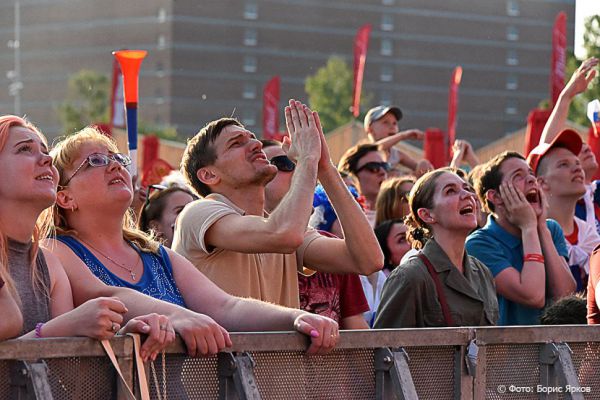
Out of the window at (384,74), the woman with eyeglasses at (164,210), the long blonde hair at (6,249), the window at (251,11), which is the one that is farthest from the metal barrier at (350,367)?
the window at (384,74)

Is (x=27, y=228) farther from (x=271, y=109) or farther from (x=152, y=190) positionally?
(x=271, y=109)

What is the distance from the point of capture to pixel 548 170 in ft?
26.3

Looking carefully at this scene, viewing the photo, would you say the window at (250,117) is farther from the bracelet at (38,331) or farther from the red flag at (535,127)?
the bracelet at (38,331)

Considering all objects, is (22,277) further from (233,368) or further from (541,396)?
(541,396)

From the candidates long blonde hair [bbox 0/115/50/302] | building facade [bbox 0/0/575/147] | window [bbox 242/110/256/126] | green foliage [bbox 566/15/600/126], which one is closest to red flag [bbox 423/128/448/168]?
long blonde hair [bbox 0/115/50/302]

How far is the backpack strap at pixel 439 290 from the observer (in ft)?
19.0

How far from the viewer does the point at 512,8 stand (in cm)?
9538

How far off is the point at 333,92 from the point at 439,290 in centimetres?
7306

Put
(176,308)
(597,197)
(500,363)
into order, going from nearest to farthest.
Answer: (176,308)
(500,363)
(597,197)

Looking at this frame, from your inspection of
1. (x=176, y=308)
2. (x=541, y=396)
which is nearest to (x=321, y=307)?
(x=541, y=396)

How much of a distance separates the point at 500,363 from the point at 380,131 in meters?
6.43

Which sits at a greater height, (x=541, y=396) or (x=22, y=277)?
(x=22, y=277)

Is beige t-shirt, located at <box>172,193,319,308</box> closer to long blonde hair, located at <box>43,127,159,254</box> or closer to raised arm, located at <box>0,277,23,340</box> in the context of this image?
long blonde hair, located at <box>43,127,159,254</box>

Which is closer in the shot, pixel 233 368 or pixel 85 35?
pixel 233 368
